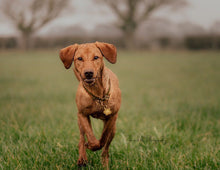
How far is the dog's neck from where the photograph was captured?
A: 8.34 feet

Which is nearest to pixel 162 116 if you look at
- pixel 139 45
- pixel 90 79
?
pixel 90 79

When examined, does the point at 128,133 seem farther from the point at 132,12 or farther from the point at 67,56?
the point at 132,12

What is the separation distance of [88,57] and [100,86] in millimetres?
344

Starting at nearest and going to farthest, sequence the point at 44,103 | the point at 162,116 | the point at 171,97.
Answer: the point at 162,116
the point at 44,103
the point at 171,97

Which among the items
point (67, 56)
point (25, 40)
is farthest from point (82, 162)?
point (25, 40)

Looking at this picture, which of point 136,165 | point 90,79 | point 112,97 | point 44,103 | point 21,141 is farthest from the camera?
point 44,103

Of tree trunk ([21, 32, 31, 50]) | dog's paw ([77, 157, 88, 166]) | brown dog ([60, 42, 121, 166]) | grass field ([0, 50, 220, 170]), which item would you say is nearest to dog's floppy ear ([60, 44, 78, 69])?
brown dog ([60, 42, 121, 166])

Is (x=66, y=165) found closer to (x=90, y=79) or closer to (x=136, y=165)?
(x=136, y=165)

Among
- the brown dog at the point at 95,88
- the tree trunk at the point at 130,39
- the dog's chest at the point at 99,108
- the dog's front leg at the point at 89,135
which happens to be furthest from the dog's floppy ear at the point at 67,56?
the tree trunk at the point at 130,39

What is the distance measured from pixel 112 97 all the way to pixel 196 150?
1621 millimetres

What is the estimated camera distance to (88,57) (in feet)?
7.95

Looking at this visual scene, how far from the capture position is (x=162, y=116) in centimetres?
537

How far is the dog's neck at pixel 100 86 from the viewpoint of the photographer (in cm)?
254

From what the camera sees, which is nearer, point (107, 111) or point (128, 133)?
point (107, 111)
